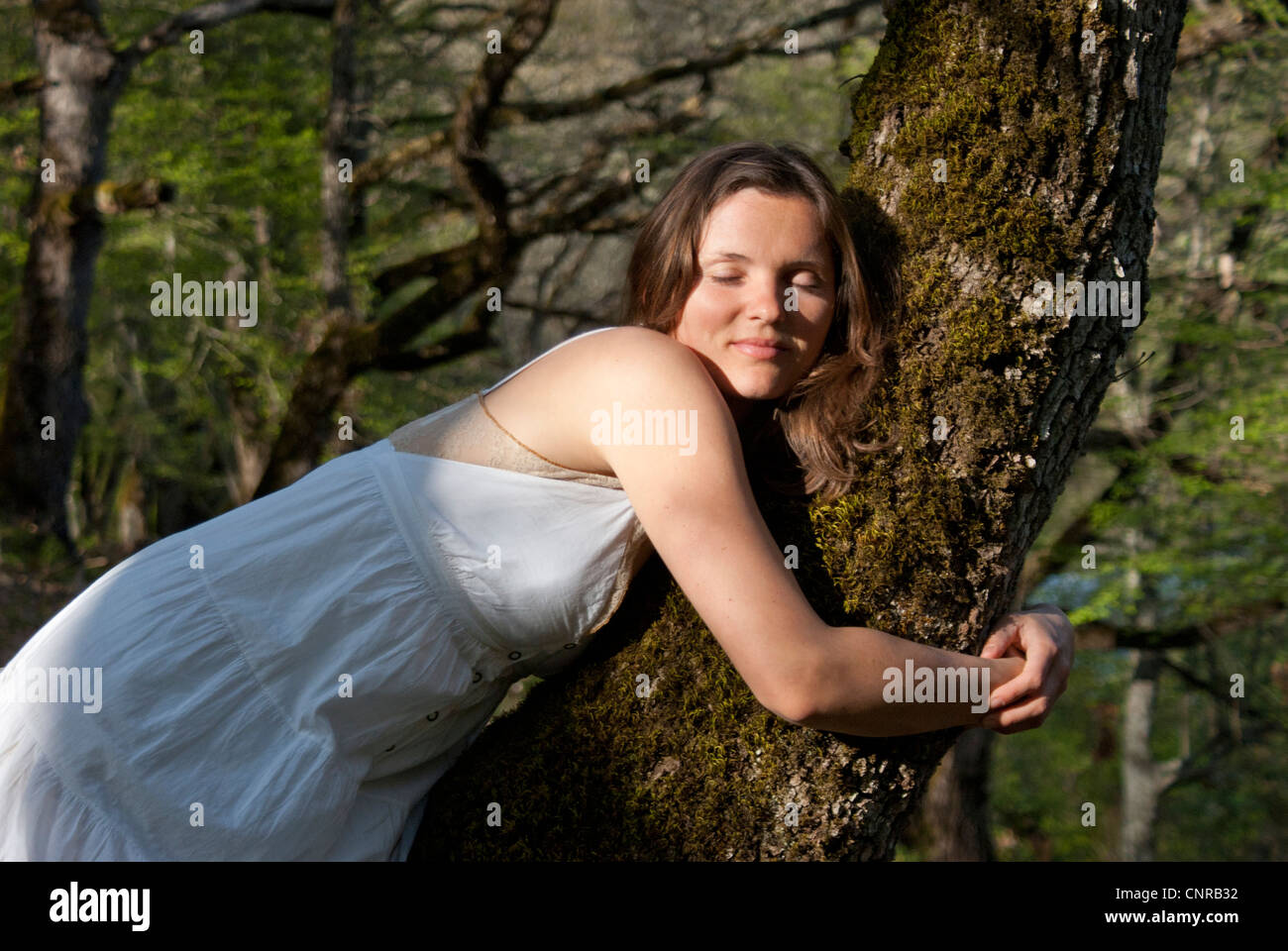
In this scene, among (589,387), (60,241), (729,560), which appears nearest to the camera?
(729,560)

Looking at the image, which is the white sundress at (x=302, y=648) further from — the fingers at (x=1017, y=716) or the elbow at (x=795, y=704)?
the fingers at (x=1017, y=716)

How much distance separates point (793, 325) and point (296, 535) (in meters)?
0.98

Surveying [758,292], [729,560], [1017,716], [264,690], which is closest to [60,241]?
[264,690]

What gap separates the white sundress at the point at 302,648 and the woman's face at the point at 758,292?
33cm

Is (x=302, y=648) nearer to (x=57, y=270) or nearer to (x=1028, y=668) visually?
(x=1028, y=668)

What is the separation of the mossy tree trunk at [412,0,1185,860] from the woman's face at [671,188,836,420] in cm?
17

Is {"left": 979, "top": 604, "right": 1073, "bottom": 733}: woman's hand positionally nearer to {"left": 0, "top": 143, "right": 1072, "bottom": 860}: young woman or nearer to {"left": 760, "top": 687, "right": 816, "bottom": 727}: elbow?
{"left": 0, "top": 143, "right": 1072, "bottom": 860}: young woman

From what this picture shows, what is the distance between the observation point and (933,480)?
1932 millimetres

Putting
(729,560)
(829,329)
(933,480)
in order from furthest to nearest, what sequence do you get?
Result: (829,329) < (933,480) < (729,560)

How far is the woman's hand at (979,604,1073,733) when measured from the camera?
6.36 ft

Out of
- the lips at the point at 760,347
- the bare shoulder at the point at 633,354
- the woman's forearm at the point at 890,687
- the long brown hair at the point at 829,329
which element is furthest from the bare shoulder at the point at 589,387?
the woman's forearm at the point at 890,687

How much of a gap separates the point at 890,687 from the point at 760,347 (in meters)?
0.64

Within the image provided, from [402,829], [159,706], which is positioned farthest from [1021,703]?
[159,706]
